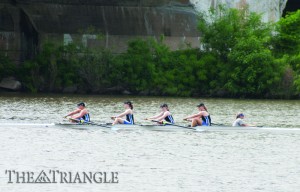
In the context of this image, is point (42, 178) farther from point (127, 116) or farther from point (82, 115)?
point (82, 115)

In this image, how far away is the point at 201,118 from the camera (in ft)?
147

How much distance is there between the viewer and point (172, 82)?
71.9 m

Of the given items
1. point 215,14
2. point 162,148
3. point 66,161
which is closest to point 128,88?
point 215,14

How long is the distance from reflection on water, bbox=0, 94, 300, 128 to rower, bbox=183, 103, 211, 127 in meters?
4.63

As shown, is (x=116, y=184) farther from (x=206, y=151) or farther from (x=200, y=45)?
(x=200, y=45)

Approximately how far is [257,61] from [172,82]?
658 cm

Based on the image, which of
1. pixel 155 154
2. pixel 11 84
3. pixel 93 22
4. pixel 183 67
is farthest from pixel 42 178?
pixel 93 22

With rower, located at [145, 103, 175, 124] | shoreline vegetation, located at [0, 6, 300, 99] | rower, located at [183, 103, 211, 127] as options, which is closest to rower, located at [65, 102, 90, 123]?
rower, located at [145, 103, 175, 124]

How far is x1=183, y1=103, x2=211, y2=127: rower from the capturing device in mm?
44500

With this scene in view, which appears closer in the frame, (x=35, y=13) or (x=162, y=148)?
(x=162, y=148)

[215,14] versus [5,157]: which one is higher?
[215,14]

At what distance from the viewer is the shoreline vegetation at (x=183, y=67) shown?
7031cm

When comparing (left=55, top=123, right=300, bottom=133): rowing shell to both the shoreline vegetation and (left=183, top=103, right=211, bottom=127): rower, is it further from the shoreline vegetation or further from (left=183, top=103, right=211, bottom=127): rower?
the shoreline vegetation

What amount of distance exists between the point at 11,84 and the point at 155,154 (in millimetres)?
35472
